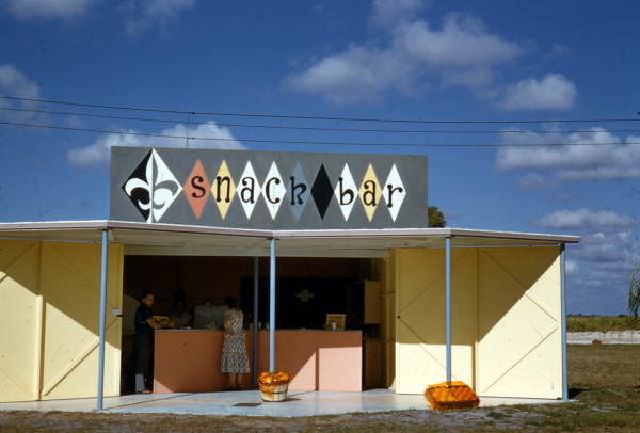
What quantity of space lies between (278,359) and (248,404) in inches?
95.3

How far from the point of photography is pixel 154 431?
1109 centimetres

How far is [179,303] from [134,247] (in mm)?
1912

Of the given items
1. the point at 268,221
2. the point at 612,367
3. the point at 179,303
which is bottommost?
the point at 612,367

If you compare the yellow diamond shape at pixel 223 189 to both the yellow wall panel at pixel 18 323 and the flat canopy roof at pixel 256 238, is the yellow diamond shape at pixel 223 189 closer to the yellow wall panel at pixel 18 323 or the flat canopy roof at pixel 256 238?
the flat canopy roof at pixel 256 238

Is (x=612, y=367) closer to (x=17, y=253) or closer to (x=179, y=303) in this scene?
(x=179, y=303)

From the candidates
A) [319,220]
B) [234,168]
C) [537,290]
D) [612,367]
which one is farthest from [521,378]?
[612,367]

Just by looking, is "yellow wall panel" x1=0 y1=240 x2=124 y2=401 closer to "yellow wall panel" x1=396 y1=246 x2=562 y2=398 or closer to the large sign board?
the large sign board

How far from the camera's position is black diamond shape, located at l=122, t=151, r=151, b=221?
19.1 meters

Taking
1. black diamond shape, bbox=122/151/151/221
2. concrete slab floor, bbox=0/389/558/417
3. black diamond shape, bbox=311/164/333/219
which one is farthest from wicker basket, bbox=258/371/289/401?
black diamond shape, bbox=122/151/151/221

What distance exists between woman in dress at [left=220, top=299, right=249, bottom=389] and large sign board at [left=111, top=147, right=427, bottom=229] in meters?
3.52

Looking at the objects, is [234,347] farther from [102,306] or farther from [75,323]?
[102,306]

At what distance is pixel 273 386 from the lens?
14.2m

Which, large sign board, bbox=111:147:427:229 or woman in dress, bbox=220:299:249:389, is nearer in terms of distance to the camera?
woman in dress, bbox=220:299:249:389

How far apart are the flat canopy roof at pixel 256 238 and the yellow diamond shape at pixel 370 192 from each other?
2988 millimetres
